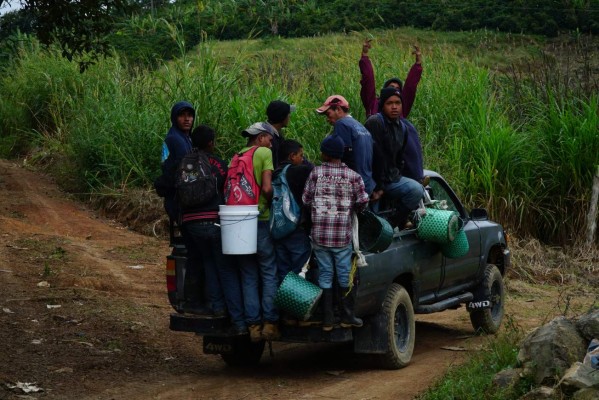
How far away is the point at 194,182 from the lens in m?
7.86

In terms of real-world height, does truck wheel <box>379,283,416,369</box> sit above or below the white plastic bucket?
below

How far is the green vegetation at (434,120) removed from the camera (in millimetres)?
14148

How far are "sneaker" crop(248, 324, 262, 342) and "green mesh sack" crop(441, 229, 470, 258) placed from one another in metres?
2.06

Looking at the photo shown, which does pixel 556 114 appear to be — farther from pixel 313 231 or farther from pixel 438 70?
pixel 313 231

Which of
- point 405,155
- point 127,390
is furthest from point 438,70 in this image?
point 127,390

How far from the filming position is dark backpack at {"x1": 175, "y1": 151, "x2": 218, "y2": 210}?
25.7 ft

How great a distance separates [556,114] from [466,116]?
1.26 m

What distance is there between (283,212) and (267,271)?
0.47 meters

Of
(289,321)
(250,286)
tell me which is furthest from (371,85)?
(289,321)

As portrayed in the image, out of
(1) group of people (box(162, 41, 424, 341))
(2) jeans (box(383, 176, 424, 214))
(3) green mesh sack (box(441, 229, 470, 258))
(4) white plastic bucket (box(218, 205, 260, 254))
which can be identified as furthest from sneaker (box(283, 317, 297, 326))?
(3) green mesh sack (box(441, 229, 470, 258))

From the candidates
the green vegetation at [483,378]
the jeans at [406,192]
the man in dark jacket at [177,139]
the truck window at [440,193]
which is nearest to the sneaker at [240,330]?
the man in dark jacket at [177,139]

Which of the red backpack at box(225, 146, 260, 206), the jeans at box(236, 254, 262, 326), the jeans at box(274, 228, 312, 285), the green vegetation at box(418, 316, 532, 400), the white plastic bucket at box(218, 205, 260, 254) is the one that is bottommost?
the green vegetation at box(418, 316, 532, 400)

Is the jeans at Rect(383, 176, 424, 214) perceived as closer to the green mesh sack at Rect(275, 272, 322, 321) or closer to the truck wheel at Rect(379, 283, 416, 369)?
the truck wheel at Rect(379, 283, 416, 369)

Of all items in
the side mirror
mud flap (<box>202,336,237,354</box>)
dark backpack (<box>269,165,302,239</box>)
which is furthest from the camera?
the side mirror
